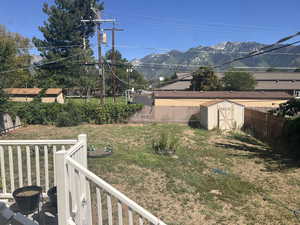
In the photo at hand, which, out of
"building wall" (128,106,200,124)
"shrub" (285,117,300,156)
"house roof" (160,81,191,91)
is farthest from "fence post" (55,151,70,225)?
"house roof" (160,81,191,91)

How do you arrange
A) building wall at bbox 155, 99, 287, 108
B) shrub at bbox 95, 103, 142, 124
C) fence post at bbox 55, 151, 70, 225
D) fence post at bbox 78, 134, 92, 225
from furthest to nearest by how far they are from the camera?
building wall at bbox 155, 99, 287, 108, shrub at bbox 95, 103, 142, 124, fence post at bbox 78, 134, 92, 225, fence post at bbox 55, 151, 70, 225

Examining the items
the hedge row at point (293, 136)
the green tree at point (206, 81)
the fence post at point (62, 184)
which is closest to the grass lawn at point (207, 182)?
the hedge row at point (293, 136)

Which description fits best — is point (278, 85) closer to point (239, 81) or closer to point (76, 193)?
point (239, 81)

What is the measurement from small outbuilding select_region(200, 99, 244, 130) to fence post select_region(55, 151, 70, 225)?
11569 mm

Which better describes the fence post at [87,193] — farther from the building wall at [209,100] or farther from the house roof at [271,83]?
the house roof at [271,83]

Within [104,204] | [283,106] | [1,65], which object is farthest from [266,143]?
[1,65]

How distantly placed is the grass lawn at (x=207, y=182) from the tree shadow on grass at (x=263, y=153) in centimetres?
3

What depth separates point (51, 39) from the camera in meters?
30.2

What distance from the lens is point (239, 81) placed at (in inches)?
1259

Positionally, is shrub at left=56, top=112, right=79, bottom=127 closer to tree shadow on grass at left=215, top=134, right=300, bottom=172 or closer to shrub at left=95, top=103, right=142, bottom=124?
shrub at left=95, top=103, right=142, bottom=124

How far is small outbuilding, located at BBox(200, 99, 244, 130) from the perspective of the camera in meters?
12.7

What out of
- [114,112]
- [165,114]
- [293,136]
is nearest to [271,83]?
[165,114]

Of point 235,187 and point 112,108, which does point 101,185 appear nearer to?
point 235,187

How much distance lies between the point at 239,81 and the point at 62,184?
3348 cm
